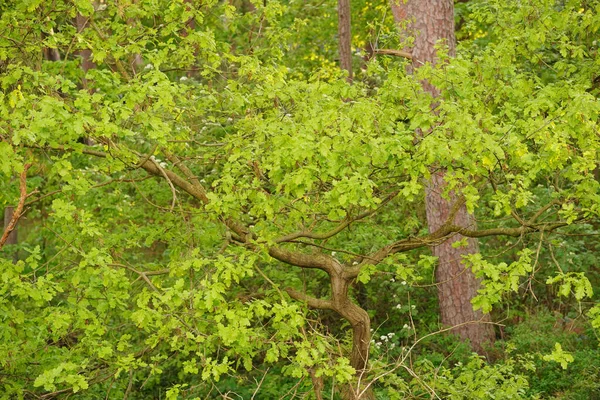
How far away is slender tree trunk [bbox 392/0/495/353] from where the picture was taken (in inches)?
492

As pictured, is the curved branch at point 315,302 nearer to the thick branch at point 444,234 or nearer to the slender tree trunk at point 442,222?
the thick branch at point 444,234

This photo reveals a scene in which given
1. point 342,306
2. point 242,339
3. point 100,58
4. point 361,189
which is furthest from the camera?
point 342,306

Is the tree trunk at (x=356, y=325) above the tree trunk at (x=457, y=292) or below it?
above

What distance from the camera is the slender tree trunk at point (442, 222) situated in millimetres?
12508

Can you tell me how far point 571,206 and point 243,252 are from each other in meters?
2.80

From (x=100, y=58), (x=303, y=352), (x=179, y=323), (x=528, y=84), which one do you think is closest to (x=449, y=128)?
(x=528, y=84)

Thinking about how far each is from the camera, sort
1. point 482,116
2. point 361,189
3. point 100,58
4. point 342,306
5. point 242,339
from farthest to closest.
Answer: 1. point 342,306
2. point 100,58
3. point 482,116
4. point 242,339
5. point 361,189

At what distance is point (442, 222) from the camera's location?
12.7 meters

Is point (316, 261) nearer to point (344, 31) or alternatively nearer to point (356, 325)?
point (356, 325)

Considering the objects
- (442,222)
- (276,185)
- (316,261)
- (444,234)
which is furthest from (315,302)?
(442,222)

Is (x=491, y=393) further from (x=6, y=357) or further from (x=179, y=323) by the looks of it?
(x=6, y=357)

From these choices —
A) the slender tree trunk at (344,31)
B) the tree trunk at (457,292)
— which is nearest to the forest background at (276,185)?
the tree trunk at (457,292)

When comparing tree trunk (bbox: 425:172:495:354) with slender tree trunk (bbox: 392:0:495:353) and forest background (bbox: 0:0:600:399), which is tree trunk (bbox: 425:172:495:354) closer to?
slender tree trunk (bbox: 392:0:495:353)

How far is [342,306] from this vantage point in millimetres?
8930
